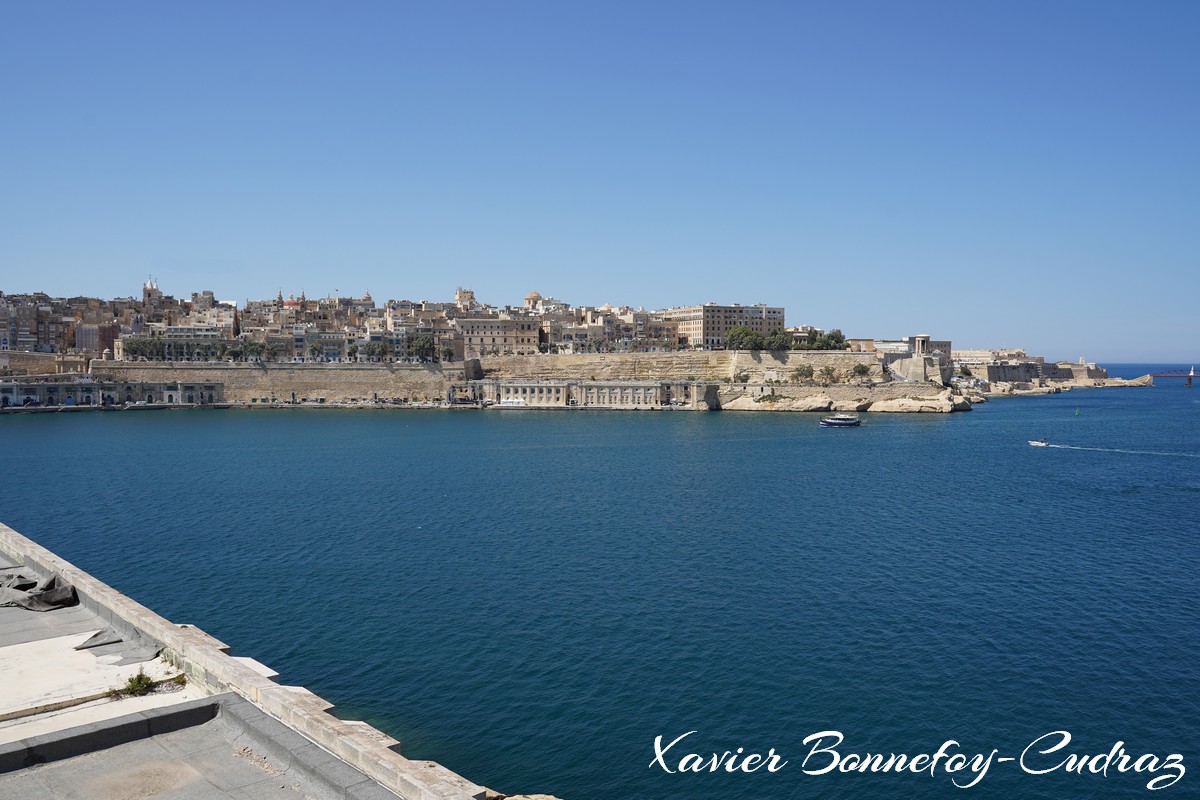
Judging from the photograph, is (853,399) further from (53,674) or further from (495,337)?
(53,674)

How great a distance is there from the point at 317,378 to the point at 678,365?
35584mm

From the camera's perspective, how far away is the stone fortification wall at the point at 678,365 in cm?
8019

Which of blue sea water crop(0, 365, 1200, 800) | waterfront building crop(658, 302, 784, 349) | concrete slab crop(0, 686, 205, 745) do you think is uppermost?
waterfront building crop(658, 302, 784, 349)

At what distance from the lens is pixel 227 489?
34.0 m

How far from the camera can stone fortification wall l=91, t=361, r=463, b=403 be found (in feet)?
288

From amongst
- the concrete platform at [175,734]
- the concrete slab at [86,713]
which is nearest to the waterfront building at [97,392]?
the concrete platform at [175,734]

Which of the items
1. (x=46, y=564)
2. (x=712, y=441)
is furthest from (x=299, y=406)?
(x=46, y=564)

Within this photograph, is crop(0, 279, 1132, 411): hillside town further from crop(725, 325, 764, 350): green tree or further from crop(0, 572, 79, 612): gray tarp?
crop(0, 572, 79, 612): gray tarp

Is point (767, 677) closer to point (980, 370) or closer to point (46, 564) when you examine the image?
point (46, 564)

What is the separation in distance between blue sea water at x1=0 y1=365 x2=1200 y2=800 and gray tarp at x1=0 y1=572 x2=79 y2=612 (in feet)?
9.56

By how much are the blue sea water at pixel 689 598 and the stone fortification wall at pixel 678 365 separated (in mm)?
38382

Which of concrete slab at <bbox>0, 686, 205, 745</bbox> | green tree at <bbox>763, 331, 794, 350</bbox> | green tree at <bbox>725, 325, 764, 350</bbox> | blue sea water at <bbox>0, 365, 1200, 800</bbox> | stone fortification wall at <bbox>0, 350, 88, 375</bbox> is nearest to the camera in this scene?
concrete slab at <bbox>0, 686, 205, 745</bbox>

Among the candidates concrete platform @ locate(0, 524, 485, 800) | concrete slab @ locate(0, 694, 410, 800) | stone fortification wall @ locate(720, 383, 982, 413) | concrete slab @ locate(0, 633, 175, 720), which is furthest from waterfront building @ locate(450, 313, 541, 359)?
concrete slab @ locate(0, 694, 410, 800)

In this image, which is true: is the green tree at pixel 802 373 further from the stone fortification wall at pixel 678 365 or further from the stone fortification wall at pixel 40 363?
the stone fortification wall at pixel 40 363
